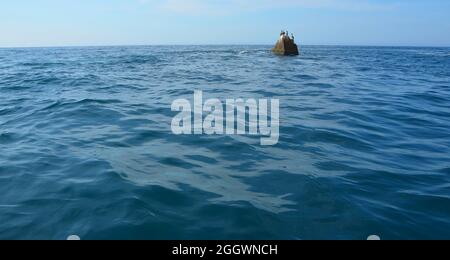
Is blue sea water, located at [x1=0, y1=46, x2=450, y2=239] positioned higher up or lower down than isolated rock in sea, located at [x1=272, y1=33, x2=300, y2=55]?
lower down

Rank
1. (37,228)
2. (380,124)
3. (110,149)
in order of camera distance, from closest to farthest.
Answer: (37,228) → (110,149) → (380,124)

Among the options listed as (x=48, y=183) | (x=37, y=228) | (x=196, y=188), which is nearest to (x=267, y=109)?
(x=196, y=188)

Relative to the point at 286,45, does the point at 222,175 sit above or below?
below

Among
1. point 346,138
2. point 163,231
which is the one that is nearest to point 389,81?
point 346,138

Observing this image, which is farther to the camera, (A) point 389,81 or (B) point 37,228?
(A) point 389,81

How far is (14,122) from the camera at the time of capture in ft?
33.9

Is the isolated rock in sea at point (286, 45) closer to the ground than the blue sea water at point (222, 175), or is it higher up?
higher up

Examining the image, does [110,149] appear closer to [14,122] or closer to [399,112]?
[14,122]

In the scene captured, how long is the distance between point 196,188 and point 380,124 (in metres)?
6.46

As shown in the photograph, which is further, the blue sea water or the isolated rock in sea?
the isolated rock in sea

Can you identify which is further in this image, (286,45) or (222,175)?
(286,45)

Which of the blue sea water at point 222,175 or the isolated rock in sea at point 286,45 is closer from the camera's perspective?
the blue sea water at point 222,175
